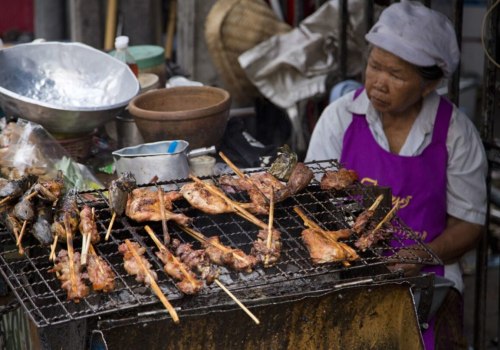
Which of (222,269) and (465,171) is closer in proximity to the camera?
(222,269)

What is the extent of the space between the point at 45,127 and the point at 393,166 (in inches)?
78.7

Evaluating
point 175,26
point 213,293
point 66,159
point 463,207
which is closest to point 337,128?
point 463,207

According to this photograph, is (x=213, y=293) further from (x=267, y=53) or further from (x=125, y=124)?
(x=267, y=53)

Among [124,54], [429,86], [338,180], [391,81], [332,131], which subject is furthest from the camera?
[124,54]

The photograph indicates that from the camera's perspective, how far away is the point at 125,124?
4.67 meters

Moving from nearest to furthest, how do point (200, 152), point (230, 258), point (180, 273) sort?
point (180, 273) → point (230, 258) → point (200, 152)

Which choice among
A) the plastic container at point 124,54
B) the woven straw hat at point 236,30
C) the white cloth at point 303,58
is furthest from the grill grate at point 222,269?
the woven straw hat at point 236,30

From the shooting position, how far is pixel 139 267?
3.06 m

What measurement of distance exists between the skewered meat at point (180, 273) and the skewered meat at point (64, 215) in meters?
0.40

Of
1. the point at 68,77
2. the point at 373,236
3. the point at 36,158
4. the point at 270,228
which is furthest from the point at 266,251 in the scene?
the point at 68,77

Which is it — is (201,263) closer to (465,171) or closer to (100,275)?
(100,275)

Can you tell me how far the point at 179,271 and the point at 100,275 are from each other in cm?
30

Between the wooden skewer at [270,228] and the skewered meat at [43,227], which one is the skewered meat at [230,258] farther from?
the skewered meat at [43,227]

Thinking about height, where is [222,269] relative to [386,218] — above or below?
below
